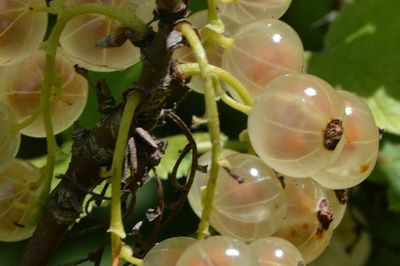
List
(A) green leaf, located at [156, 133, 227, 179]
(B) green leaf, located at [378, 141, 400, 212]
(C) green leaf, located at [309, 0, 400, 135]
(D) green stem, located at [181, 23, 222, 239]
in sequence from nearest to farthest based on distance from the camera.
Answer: (D) green stem, located at [181, 23, 222, 239] < (A) green leaf, located at [156, 133, 227, 179] < (C) green leaf, located at [309, 0, 400, 135] < (B) green leaf, located at [378, 141, 400, 212]

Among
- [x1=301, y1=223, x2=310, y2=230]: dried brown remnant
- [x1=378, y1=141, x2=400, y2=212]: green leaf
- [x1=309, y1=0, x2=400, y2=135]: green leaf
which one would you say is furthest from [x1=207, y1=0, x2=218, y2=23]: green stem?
[x1=378, y1=141, x2=400, y2=212]: green leaf

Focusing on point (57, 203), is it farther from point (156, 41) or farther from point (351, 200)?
point (351, 200)

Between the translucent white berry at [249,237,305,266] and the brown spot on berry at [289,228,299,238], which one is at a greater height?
the translucent white berry at [249,237,305,266]

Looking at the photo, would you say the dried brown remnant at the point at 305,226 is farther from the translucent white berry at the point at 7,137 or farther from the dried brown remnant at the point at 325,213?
the translucent white berry at the point at 7,137

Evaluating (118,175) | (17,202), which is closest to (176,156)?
(17,202)

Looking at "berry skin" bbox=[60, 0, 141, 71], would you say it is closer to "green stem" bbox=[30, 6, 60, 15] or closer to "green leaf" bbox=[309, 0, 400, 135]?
"green stem" bbox=[30, 6, 60, 15]

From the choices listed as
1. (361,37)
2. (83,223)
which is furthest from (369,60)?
(83,223)

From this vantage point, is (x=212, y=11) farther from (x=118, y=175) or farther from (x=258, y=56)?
(x=118, y=175)
